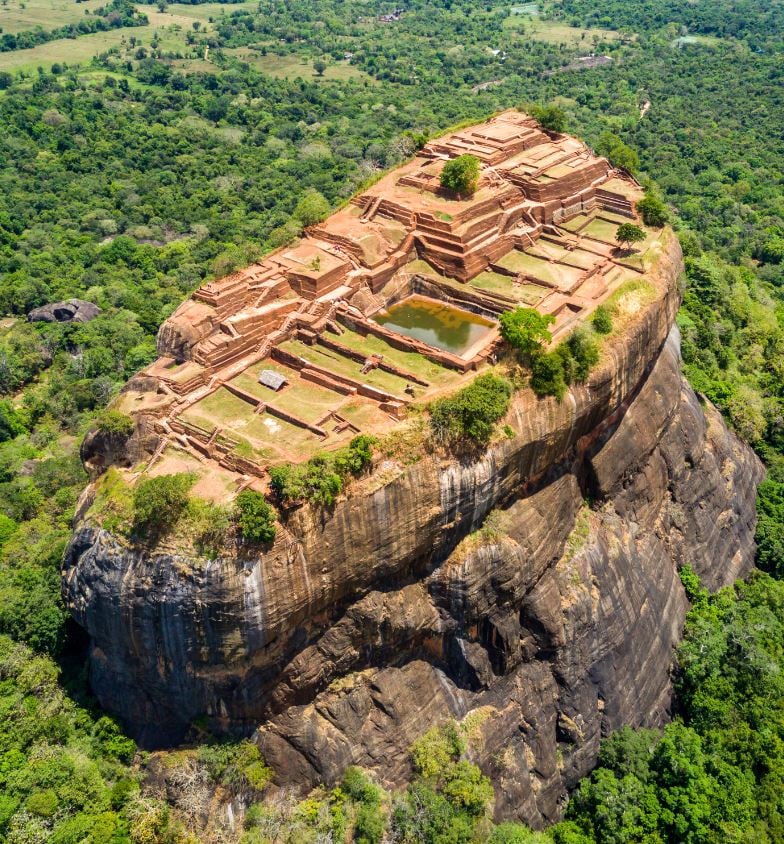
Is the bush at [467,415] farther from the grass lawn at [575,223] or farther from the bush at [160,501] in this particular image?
the grass lawn at [575,223]

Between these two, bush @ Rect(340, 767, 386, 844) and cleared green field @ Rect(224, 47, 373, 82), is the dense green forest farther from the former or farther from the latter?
cleared green field @ Rect(224, 47, 373, 82)

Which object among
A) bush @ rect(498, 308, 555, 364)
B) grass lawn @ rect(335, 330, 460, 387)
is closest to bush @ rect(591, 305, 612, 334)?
bush @ rect(498, 308, 555, 364)

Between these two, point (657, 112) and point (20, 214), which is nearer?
point (20, 214)

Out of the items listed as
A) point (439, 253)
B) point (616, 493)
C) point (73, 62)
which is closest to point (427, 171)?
point (439, 253)

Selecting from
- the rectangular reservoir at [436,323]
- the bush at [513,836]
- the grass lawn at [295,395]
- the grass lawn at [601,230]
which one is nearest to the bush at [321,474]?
the grass lawn at [295,395]

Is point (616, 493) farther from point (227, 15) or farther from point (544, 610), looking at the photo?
point (227, 15)

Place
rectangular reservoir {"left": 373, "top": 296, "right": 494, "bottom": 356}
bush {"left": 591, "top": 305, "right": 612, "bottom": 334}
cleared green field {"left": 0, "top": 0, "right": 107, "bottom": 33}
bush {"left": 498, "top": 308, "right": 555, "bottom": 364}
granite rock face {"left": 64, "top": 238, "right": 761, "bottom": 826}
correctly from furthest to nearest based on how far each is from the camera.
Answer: cleared green field {"left": 0, "top": 0, "right": 107, "bottom": 33} → rectangular reservoir {"left": 373, "top": 296, "right": 494, "bottom": 356} → bush {"left": 591, "top": 305, "right": 612, "bottom": 334} → bush {"left": 498, "top": 308, "right": 555, "bottom": 364} → granite rock face {"left": 64, "top": 238, "right": 761, "bottom": 826}
